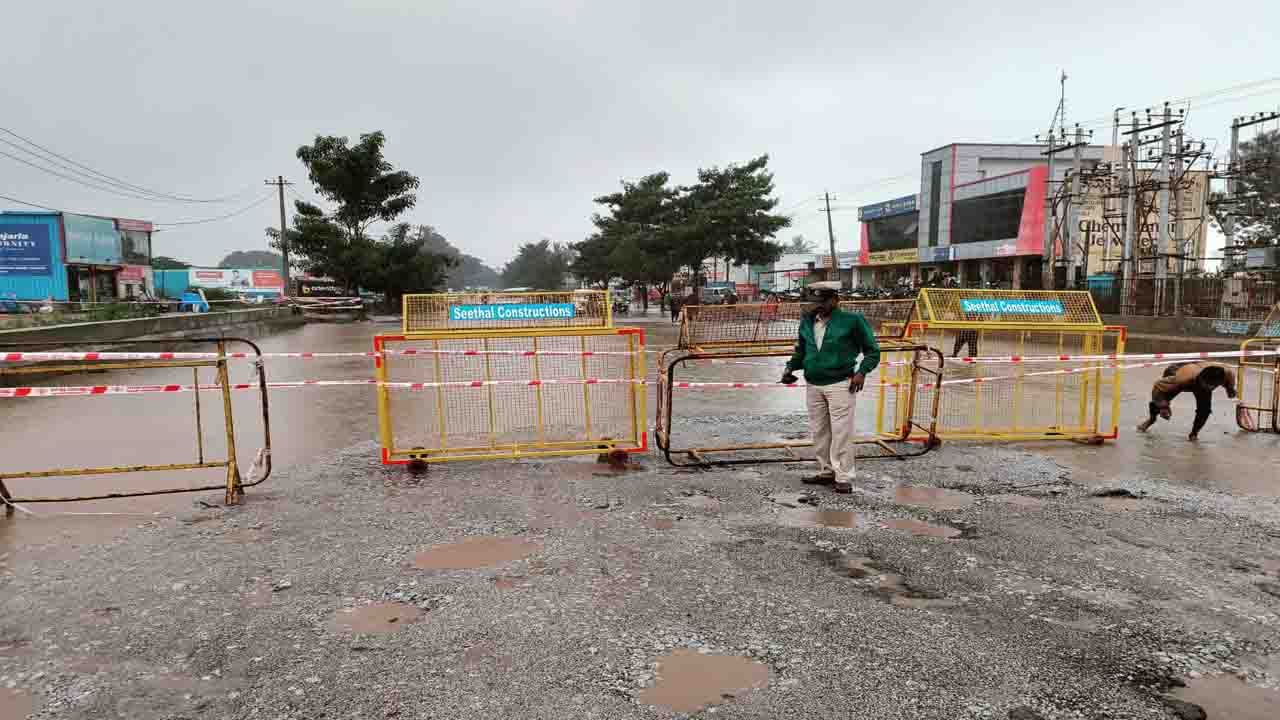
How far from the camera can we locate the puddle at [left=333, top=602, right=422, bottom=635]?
370 cm

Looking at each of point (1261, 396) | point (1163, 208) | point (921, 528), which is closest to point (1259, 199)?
point (1163, 208)

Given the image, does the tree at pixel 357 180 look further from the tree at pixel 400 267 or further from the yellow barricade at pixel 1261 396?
the yellow barricade at pixel 1261 396

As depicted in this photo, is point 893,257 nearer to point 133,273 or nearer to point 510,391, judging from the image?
point 510,391

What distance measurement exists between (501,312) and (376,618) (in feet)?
13.0

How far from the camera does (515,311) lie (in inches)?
291

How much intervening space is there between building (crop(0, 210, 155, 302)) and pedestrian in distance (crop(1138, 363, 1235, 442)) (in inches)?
1640

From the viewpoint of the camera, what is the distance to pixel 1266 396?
453 inches

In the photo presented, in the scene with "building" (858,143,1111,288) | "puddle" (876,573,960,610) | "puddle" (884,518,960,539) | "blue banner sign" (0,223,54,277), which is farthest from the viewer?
"building" (858,143,1111,288)

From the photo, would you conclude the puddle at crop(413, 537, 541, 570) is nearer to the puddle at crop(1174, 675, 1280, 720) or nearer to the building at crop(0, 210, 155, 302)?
the puddle at crop(1174, 675, 1280, 720)

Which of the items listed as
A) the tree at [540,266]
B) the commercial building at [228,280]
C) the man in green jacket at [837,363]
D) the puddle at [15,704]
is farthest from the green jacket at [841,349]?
the tree at [540,266]

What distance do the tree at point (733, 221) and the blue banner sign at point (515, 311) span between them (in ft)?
107

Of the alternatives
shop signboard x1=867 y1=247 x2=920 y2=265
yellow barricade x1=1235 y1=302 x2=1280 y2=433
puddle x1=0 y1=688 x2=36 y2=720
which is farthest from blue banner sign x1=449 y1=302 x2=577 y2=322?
shop signboard x1=867 y1=247 x2=920 y2=265

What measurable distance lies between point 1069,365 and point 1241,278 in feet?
38.6

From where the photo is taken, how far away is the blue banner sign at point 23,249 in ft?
121
